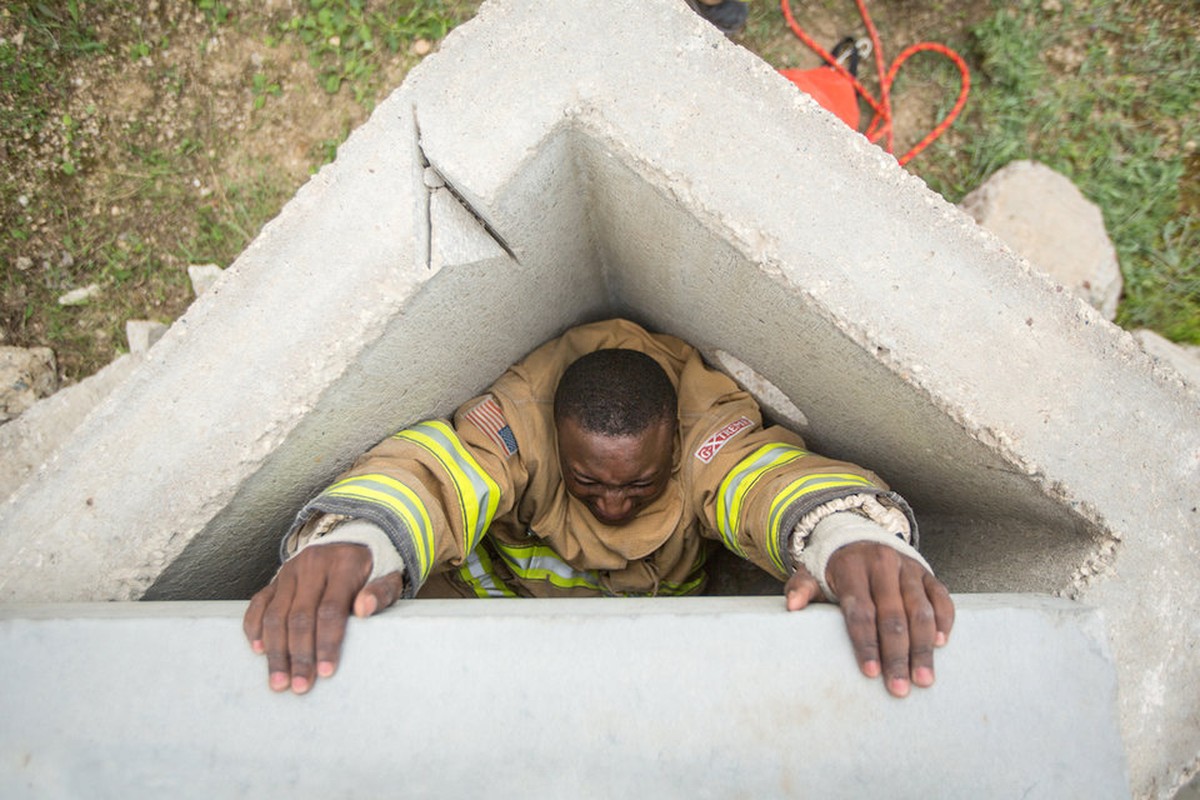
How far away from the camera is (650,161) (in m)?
1.56

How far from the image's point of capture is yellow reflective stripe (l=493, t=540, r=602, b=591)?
7.84 feet

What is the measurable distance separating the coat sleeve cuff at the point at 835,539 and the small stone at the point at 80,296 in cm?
263

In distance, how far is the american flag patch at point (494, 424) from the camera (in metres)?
2.07

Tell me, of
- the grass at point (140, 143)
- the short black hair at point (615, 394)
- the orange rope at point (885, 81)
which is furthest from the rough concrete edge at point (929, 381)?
the grass at point (140, 143)

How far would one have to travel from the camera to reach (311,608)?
1.33 metres

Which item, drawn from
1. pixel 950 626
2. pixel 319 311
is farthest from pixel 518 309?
pixel 950 626

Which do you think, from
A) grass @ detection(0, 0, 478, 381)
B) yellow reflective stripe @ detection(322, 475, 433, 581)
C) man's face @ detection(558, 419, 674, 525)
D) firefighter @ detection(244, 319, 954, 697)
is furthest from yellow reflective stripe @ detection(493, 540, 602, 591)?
grass @ detection(0, 0, 478, 381)

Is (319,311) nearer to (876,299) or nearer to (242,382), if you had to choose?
(242,382)

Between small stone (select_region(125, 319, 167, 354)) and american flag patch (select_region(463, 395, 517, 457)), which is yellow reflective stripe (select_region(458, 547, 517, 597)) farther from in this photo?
small stone (select_region(125, 319, 167, 354))

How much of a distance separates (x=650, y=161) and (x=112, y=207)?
2330 millimetres

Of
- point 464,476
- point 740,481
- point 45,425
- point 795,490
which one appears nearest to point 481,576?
point 464,476

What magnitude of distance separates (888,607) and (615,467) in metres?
0.81

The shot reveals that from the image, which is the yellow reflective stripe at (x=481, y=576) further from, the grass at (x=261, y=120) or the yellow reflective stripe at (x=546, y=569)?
the grass at (x=261, y=120)

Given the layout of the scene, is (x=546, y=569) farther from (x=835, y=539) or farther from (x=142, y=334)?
(x=142, y=334)
